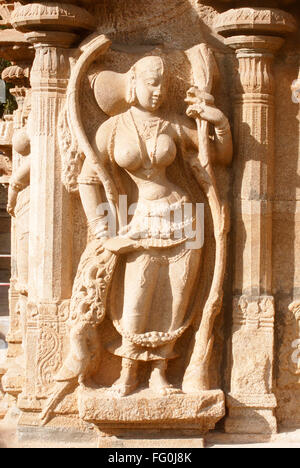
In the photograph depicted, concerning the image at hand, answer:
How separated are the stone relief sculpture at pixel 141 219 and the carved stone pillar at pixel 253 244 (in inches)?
6.8

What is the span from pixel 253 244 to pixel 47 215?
150cm

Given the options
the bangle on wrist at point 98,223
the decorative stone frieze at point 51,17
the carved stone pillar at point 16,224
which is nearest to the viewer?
the decorative stone frieze at point 51,17

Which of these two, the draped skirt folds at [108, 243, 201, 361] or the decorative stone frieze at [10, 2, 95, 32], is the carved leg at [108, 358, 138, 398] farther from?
the decorative stone frieze at [10, 2, 95, 32]

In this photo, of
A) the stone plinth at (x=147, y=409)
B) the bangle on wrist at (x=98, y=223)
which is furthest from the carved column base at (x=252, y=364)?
the bangle on wrist at (x=98, y=223)

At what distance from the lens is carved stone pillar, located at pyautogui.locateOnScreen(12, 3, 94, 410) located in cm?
601

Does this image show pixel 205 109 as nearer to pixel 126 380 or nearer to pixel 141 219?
pixel 141 219

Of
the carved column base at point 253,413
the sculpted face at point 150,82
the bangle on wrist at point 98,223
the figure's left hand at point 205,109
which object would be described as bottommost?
the carved column base at point 253,413

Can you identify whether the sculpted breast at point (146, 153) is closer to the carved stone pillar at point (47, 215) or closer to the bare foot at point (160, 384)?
the carved stone pillar at point (47, 215)

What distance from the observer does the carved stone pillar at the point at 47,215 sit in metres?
6.01

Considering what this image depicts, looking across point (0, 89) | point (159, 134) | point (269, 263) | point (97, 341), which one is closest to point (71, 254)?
point (97, 341)

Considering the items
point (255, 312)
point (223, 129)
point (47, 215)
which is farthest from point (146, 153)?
point (255, 312)

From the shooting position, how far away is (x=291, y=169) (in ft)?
20.7

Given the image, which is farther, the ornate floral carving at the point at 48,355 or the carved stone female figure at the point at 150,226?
the ornate floral carving at the point at 48,355

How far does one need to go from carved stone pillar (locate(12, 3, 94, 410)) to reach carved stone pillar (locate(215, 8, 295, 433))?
1.20 meters
